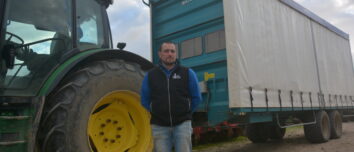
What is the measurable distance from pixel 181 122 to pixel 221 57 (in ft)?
10.2

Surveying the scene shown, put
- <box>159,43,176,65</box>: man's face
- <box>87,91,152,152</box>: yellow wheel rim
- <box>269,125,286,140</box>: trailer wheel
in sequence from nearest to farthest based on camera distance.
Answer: <box>159,43,176,65</box>: man's face
<box>87,91,152,152</box>: yellow wheel rim
<box>269,125,286,140</box>: trailer wheel

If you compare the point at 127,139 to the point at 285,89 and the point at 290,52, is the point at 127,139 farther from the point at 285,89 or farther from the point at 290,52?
the point at 290,52

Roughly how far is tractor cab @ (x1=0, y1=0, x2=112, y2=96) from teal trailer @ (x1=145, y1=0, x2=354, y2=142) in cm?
253

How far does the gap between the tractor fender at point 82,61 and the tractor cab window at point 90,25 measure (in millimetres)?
→ 269

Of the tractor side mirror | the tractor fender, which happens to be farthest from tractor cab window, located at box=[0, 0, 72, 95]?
the tractor side mirror

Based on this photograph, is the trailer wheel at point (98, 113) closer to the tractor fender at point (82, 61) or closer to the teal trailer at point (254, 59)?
the tractor fender at point (82, 61)

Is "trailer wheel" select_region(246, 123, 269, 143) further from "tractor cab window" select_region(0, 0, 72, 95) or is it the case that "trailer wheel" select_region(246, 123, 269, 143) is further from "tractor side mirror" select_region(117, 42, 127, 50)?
"tractor cab window" select_region(0, 0, 72, 95)

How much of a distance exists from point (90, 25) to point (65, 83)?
96 centimetres

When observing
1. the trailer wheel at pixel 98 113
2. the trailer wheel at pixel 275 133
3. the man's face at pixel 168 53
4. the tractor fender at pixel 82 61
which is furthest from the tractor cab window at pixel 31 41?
the trailer wheel at pixel 275 133

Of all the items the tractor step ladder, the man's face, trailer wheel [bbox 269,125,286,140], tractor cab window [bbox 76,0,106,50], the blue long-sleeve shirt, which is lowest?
trailer wheel [bbox 269,125,286,140]

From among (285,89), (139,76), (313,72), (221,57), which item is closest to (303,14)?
(313,72)

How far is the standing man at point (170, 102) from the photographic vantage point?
102 inches

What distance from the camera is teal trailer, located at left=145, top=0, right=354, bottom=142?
5.24 m

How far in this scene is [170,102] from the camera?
259cm
